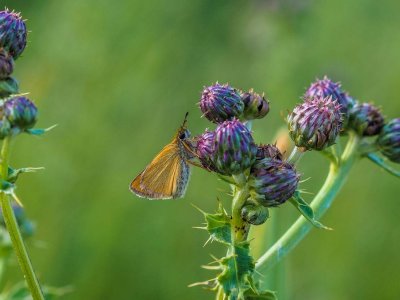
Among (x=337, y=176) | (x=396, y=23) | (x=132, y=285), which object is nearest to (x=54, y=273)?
(x=132, y=285)

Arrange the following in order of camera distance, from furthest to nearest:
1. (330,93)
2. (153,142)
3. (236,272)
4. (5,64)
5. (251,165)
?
(153,142) → (330,93) → (251,165) → (5,64) → (236,272)

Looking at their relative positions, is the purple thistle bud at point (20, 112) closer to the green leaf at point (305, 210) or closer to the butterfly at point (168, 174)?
the butterfly at point (168, 174)

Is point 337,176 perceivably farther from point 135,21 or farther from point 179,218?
point 135,21

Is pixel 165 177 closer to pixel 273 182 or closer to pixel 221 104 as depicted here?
pixel 221 104

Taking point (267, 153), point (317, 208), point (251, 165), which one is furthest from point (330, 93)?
point (251, 165)

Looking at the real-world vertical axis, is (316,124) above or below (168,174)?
above

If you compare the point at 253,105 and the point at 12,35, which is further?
the point at 253,105

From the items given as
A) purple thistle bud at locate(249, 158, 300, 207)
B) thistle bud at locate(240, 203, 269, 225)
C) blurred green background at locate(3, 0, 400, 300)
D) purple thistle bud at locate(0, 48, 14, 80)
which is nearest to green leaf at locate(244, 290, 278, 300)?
thistle bud at locate(240, 203, 269, 225)
